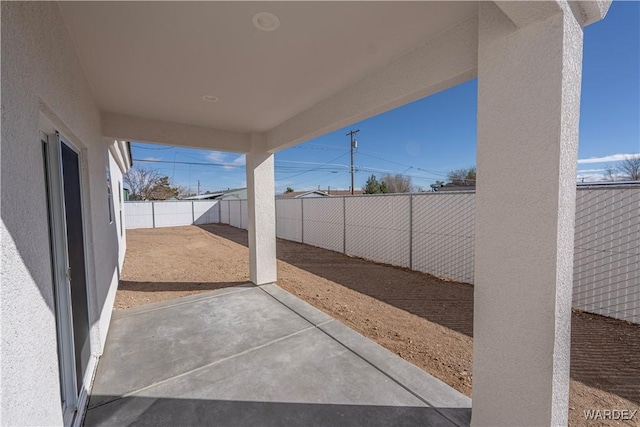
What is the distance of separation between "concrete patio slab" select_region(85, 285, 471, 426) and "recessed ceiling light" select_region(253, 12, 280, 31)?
2891 mm

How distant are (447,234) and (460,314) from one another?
200 cm

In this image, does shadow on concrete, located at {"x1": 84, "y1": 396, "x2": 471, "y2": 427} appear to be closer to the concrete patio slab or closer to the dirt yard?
the concrete patio slab

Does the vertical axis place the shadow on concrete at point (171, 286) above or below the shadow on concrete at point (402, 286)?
above

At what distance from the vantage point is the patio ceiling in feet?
5.85

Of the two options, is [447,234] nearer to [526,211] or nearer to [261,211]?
[261,211]

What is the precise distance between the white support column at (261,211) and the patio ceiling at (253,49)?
157 centimetres

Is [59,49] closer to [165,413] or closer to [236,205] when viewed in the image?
[165,413]

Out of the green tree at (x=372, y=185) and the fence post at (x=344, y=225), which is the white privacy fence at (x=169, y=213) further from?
the green tree at (x=372, y=185)

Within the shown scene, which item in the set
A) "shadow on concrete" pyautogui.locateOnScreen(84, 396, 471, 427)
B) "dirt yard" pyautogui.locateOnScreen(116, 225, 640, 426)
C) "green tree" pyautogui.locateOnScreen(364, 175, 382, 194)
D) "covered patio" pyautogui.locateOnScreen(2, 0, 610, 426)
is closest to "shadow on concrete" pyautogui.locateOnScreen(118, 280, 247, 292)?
"dirt yard" pyautogui.locateOnScreen(116, 225, 640, 426)

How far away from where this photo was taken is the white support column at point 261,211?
16.1 ft

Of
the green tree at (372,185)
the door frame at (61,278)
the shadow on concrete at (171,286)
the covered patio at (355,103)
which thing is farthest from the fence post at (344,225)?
the green tree at (372,185)

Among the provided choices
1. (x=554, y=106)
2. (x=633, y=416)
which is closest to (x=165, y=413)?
(x=554, y=106)

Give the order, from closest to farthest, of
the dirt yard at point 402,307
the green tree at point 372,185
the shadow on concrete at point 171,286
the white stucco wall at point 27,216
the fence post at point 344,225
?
the white stucco wall at point 27,216 → the dirt yard at point 402,307 → the shadow on concrete at point 171,286 → the fence post at point 344,225 → the green tree at point 372,185

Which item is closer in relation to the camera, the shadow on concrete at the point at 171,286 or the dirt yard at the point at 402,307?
the dirt yard at the point at 402,307
